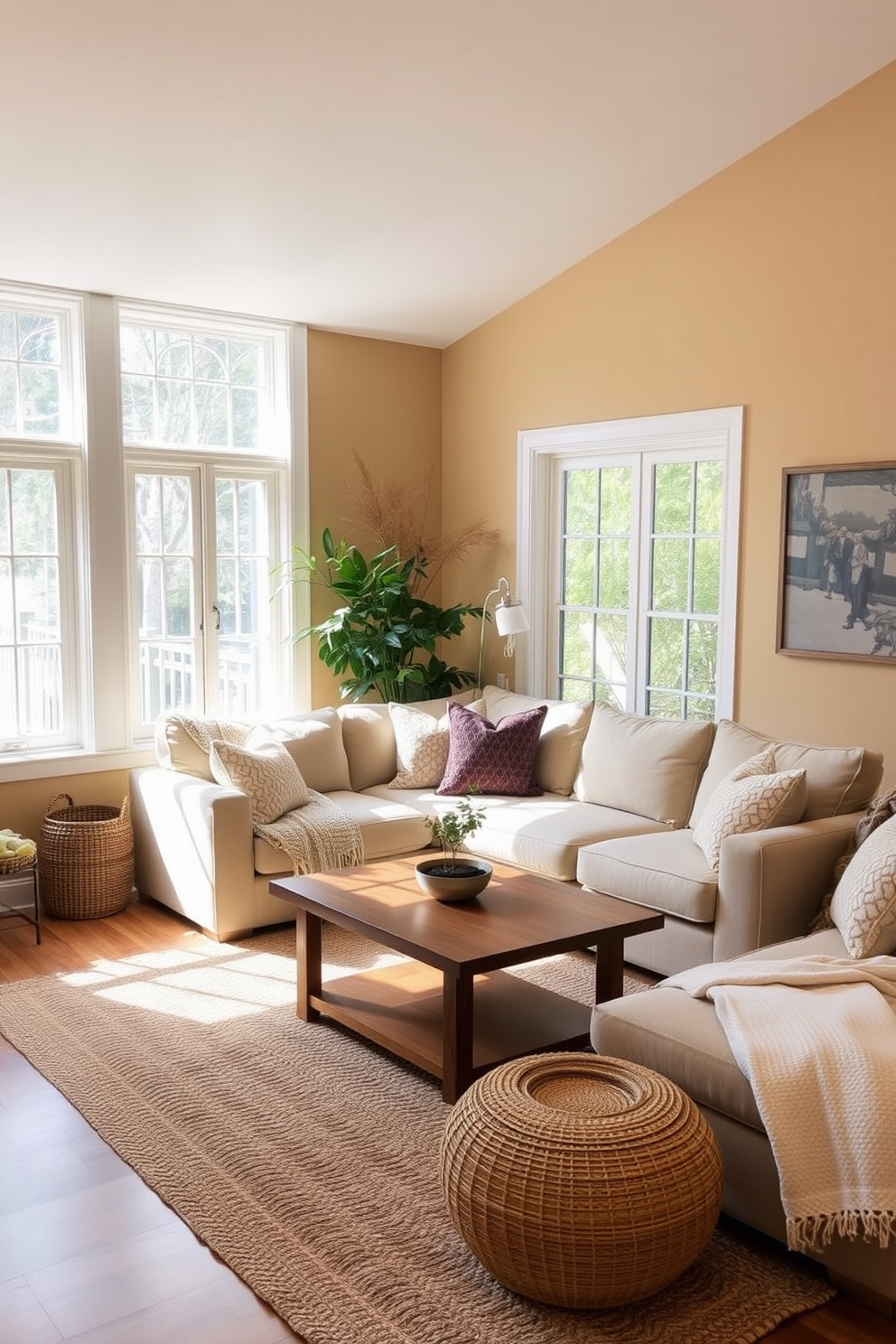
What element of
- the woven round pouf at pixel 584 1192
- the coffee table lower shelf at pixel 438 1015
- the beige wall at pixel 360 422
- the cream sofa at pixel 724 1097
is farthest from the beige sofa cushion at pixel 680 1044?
the beige wall at pixel 360 422

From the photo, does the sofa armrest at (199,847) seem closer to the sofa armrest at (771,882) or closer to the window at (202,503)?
the window at (202,503)

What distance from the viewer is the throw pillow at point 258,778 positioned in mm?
4848

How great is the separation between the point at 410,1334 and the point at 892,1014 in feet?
4.06

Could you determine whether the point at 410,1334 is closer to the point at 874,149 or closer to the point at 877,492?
the point at 877,492

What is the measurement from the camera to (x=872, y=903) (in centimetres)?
322

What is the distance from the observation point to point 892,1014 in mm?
2711

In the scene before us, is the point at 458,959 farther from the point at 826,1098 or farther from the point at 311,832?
the point at 311,832

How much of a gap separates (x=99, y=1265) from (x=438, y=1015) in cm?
133

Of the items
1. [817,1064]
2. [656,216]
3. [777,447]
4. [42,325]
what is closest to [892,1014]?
[817,1064]

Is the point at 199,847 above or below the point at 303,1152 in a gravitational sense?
above

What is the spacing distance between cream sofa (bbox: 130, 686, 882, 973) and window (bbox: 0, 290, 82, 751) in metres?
0.57

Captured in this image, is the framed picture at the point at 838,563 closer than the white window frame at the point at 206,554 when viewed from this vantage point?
Yes

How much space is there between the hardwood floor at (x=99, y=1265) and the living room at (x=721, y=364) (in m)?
2.31

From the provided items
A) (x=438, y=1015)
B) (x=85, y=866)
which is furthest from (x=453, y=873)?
(x=85, y=866)
